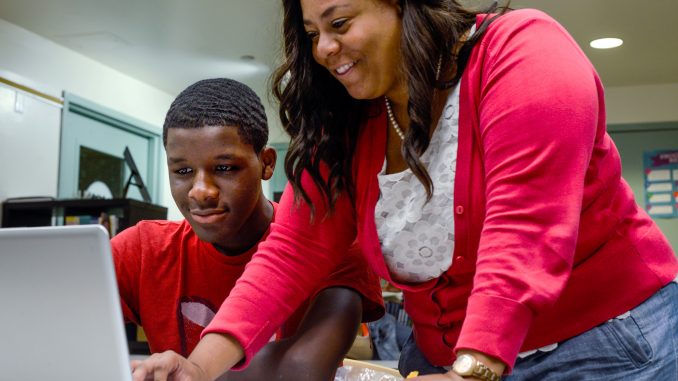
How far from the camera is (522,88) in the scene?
71cm

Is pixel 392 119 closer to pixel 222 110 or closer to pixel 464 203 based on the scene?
pixel 464 203

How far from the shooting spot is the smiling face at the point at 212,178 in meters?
1.16

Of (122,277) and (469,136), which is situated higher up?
(469,136)

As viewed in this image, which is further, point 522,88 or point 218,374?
point 218,374

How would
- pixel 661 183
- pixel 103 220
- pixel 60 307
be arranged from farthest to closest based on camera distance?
pixel 661 183
pixel 103 220
pixel 60 307

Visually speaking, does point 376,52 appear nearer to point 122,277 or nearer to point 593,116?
point 593,116

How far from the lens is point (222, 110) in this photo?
121 centimetres

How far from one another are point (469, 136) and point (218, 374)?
16.2 inches

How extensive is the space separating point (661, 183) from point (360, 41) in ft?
18.4

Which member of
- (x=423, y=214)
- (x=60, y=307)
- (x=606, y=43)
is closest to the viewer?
(x=60, y=307)

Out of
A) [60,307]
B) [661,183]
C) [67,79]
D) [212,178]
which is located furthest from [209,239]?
[661,183]

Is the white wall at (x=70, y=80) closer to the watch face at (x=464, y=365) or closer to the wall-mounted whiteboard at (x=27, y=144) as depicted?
the wall-mounted whiteboard at (x=27, y=144)

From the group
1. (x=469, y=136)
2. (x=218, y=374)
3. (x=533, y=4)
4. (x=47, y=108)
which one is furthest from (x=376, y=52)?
(x=47, y=108)

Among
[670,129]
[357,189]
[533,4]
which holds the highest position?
[533,4]
